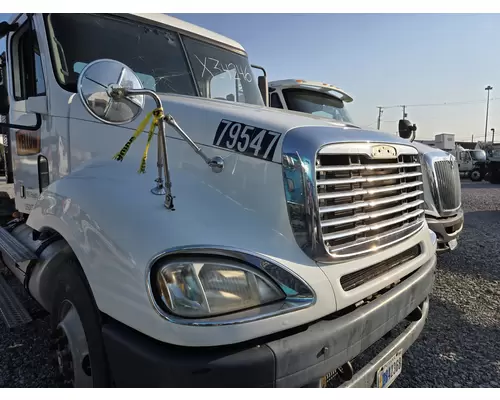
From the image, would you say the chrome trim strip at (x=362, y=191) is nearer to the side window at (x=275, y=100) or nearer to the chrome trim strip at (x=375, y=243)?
the chrome trim strip at (x=375, y=243)

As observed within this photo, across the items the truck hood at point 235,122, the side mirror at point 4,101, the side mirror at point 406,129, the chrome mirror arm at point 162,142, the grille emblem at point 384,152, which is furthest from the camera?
the side mirror at point 406,129

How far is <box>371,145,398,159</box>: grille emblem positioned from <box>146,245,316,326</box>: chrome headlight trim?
3.15 ft

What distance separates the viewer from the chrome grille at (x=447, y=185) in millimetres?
5289

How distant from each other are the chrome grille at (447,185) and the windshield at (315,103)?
2.07 metres

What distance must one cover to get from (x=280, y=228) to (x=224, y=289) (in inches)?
→ 17.9

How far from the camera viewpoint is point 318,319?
1981 millimetres

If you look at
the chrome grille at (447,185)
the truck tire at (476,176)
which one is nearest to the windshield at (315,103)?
the chrome grille at (447,185)

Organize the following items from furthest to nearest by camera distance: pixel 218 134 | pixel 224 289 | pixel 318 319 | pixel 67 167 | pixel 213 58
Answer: pixel 213 58 < pixel 67 167 < pixel 218 134 < pixel 318 319 < pixel 224 289

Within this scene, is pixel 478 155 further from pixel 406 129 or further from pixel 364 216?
pixel 364 216

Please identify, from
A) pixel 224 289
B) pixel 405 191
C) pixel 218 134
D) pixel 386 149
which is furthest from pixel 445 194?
pixel 224 289

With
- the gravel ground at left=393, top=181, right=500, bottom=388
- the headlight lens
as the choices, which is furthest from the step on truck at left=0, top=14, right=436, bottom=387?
the gravel ground at left=393, top=181, right=500, bottom=388

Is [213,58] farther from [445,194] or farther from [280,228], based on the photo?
[445,194]

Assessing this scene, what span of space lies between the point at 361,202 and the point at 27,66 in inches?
117

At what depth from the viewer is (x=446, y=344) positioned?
3.65m
